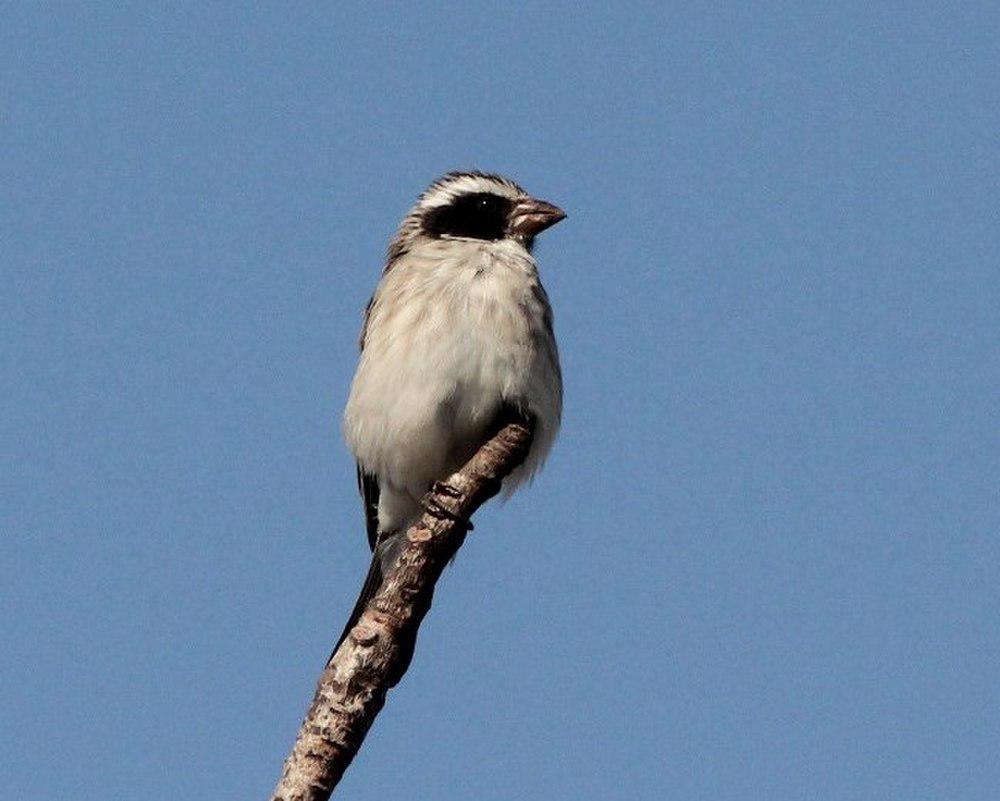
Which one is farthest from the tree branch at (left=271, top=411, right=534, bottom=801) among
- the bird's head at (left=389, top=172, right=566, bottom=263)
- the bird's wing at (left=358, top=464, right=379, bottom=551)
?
the bird's head at (left=389, top=172, right=566, bottom=263)

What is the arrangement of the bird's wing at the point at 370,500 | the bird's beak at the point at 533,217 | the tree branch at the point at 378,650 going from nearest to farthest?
the tree branch at the point at 378,650
the bird's wing at the point at 370,500
the bird's beak at the point at 533,217

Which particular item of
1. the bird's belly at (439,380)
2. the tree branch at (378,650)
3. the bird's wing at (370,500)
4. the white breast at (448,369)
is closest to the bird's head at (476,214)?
the white breast at (448,369)

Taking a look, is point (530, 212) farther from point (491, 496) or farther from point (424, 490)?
point (491, 496)

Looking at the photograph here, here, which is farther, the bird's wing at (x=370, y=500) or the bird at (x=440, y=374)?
the bird's wing at (x=370, y=500)

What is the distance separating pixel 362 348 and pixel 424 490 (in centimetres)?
115

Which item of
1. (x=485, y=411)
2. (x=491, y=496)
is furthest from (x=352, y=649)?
(x=485, y=411)

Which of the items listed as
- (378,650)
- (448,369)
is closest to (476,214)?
(448,369)

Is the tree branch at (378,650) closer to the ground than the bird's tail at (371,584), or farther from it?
closer to the ground

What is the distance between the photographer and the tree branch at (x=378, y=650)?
628 cm

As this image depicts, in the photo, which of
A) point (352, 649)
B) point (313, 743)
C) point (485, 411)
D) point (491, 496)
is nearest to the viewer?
point (313, 743)

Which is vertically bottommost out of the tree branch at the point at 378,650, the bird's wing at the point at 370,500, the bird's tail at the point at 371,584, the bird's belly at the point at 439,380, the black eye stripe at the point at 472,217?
the tree branch at the point at 378,650

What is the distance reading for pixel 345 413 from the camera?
33.7 ft

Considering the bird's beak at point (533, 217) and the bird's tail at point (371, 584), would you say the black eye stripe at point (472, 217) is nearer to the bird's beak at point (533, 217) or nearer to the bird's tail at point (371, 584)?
the bird's beak at point (533, 217)

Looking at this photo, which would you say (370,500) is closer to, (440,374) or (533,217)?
(440,374)
